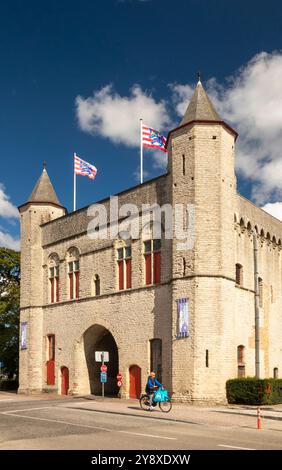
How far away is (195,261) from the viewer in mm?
27797

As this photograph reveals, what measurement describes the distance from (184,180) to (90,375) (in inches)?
577

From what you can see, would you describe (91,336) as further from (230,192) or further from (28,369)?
(230,192)

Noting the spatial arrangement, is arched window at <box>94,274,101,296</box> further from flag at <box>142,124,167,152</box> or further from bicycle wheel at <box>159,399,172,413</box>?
bicycle wheel at <box>159,399,172,413</box>

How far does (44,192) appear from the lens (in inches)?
1656

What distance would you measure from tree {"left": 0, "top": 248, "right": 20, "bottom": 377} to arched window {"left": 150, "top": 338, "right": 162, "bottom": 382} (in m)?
21.8

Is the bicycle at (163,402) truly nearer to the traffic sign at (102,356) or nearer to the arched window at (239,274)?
the traffic sign at (102,356)

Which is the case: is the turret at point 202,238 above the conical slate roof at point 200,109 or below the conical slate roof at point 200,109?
below

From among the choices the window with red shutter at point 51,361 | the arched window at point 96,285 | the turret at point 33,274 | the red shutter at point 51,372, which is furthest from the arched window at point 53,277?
the arched window at point 96,285

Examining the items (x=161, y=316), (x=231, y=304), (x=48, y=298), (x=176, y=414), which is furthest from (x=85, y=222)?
(x=176, y=414)

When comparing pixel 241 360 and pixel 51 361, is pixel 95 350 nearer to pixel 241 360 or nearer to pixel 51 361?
pixel 51 361

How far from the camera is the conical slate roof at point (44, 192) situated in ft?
136

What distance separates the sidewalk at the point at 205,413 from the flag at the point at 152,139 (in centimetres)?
1448

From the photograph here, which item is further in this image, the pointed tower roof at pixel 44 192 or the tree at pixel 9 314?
the tree at pixel 9 314

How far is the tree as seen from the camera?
163 ft
